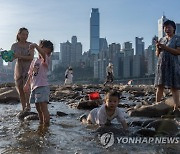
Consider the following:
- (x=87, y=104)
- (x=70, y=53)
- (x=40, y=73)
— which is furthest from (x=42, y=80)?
(x=70, y=53)

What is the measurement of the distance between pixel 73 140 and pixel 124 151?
32.4 inches

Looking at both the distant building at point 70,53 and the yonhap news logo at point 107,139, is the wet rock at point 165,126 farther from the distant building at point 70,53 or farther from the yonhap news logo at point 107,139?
the distant building at point 70,53

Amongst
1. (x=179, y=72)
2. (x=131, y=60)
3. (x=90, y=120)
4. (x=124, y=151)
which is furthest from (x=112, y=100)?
(x=131, y=60)

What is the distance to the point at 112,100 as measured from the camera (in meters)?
5.08

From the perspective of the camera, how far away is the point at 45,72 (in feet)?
18.1

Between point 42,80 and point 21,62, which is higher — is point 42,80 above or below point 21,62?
below

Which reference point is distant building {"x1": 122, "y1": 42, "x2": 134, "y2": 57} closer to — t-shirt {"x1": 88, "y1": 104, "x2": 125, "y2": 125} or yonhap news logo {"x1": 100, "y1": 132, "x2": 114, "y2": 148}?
t-shirt {"x1": 88, "y1": 104, "x2": 125, "y2": 125}

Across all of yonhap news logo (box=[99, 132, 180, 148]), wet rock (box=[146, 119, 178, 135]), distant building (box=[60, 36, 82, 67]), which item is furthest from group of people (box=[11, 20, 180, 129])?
distant building (box=[60, 36, 82, 67])

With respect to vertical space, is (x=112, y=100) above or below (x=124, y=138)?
above

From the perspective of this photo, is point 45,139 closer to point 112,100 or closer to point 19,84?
point 112,100

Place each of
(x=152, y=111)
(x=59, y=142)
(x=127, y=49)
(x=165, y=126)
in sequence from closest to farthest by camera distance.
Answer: (x=59, y=142), (x=165, y=126), (x=152, y=111), (x=127, y=49)

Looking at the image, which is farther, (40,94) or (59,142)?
(40,94)

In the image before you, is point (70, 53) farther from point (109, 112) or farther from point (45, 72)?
point (109, 112)

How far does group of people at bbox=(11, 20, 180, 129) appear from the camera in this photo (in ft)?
17.6
